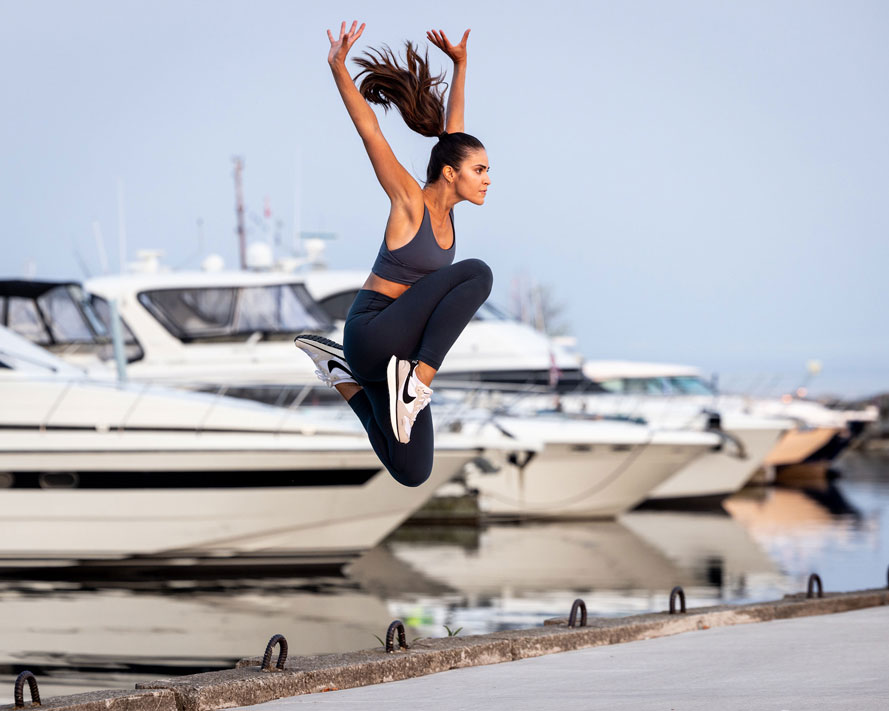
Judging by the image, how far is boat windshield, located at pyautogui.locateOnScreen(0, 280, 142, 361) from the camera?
759 inches

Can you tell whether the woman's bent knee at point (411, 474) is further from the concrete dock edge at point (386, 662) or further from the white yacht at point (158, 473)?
the white yacht at point (158, 473)

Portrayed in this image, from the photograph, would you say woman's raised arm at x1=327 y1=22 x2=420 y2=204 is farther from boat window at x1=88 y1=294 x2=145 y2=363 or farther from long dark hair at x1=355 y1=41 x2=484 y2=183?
boat window at x1=88 y1=294 x2=145 y2=363

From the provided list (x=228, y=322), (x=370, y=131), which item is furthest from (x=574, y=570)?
(x=370, y=131)

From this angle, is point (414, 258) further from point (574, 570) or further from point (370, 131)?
point (574, 570)

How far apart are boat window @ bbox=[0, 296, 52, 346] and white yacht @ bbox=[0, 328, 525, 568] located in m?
4.72

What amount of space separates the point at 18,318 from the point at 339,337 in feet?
15.9

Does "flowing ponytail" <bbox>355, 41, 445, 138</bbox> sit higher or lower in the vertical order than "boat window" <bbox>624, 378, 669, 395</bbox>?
lower

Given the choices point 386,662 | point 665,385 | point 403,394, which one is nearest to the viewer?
point 403,394

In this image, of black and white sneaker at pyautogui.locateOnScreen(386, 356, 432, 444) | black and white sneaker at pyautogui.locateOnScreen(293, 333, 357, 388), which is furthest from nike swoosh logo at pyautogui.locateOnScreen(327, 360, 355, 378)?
black and white sneaker at pyautogui.locateOnScreen(386, 356, 432, 444)

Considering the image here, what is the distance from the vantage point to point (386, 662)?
6.11 metres

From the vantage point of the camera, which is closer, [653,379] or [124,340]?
[124,340]

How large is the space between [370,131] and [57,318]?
15.9 meters

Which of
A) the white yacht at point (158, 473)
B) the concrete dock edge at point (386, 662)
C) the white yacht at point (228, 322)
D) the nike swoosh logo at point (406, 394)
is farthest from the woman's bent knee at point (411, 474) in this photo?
the white yacht at point (228, 322)

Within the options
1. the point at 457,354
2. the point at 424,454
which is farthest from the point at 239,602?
the point at 457,354
